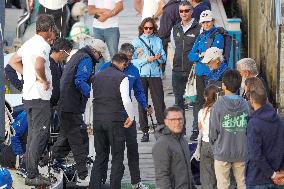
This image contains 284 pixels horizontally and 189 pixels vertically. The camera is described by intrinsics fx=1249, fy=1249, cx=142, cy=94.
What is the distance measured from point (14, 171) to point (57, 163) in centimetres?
→ 63

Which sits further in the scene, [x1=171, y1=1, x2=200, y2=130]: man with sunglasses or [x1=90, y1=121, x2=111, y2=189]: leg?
[x1=171, y1=1, x2=200, y2=130]: man with sunglasses

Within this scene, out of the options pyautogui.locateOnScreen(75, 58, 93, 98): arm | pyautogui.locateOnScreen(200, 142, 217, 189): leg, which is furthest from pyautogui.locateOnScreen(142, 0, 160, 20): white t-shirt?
pyautogui.locateOnScreen(200, 142, 217, 189): leg

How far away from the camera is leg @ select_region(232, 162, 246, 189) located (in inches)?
561

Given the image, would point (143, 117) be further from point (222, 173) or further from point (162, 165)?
point (162, 165)

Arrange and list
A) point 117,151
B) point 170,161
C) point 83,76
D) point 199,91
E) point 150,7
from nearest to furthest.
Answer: point 170,161
point 117,151
point 83,76
point 199,91
point 150,7

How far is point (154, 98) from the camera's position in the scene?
17922 mm

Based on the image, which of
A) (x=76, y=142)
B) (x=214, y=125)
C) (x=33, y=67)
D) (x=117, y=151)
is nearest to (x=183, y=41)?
(x=76, y=142)

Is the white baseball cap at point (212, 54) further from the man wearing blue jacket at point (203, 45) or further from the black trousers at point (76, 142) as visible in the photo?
the black trousers at point (76, 142)

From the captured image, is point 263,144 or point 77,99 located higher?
point 77,99

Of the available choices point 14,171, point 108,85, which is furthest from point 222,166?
point 14,171

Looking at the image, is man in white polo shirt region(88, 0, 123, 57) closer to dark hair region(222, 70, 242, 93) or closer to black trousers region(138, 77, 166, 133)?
black trousers region(138, 77, 166, 133)

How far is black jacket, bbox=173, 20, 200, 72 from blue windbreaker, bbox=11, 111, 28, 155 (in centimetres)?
276

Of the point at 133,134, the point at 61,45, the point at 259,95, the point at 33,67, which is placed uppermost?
the point at 61,45

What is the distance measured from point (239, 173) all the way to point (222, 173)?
0.20 metres
